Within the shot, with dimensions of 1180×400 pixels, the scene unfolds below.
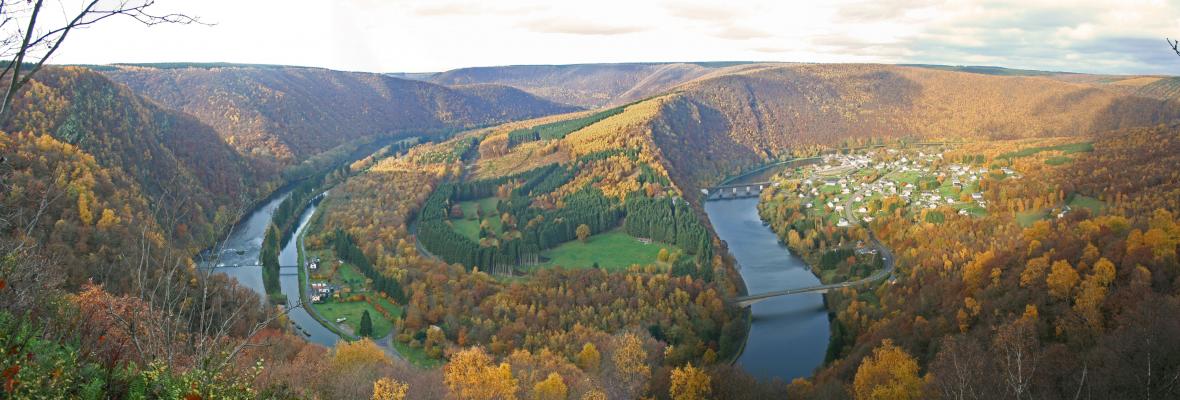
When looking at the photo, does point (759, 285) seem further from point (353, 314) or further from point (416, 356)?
point (353, 314)

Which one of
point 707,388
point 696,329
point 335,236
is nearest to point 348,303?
point 335,236

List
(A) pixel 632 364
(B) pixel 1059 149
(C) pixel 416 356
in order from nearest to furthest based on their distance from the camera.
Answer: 1. (A) pixel 632 364
2. (C) pixel 416 356
3. (B) pixel 1059 149

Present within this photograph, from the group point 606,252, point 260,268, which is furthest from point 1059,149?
point 260,268

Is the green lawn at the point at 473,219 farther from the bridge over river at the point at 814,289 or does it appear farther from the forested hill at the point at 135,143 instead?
the bridge over river at the point at 814,289

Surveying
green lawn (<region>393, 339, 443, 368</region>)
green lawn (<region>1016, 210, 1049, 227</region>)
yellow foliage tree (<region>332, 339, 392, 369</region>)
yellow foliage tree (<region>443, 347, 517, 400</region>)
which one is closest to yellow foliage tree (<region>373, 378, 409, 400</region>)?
yellow foliage tree (<region>443, 347, 517, 400</region>)

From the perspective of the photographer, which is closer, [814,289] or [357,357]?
[357,357]

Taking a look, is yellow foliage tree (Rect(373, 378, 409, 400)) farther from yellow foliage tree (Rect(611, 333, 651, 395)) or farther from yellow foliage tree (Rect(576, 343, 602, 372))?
yellow foliage tree (Rect(576, 343, 602, 372))
